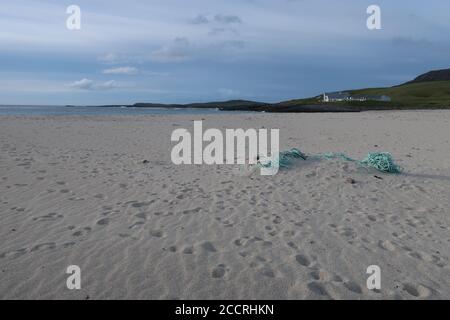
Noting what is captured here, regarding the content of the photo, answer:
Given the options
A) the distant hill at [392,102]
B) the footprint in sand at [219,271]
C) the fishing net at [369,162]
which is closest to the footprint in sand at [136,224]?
the footprint in sand at [219,271]

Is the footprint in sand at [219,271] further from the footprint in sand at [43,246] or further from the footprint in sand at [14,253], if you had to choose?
the footprint in sand at [14,253]

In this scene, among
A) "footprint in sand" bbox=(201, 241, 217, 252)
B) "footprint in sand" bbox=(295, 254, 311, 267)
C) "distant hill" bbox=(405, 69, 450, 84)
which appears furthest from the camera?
"distant hill" bbox=(405, 69, 450, 84)

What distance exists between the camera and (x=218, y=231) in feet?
20.8

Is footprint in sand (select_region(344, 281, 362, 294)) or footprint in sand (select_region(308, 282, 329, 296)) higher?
footprint in sand (select_region(308, 282, 329, 296))

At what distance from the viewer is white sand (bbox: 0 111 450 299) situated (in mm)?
4668

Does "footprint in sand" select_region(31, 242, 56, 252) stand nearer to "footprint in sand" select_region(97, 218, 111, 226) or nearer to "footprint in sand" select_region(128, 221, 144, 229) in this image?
"footprint in sand" select_region(97, 218, 111, 226)

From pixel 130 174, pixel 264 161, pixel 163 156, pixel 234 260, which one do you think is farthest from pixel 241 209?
pixel 163 156

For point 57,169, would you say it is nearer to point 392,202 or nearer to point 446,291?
point 392,202

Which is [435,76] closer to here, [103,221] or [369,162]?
[369,162]

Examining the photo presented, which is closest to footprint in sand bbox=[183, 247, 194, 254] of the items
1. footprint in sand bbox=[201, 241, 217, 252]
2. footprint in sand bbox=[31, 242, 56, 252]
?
footprint in sand bbox=[201, 241, 217, 252]

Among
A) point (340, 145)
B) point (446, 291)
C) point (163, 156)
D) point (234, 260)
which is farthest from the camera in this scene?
point (340, 145)

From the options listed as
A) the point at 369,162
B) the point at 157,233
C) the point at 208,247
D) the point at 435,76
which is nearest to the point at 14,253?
the point at 157,233

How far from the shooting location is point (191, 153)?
47.8 ft

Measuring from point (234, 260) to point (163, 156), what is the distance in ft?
30.1
